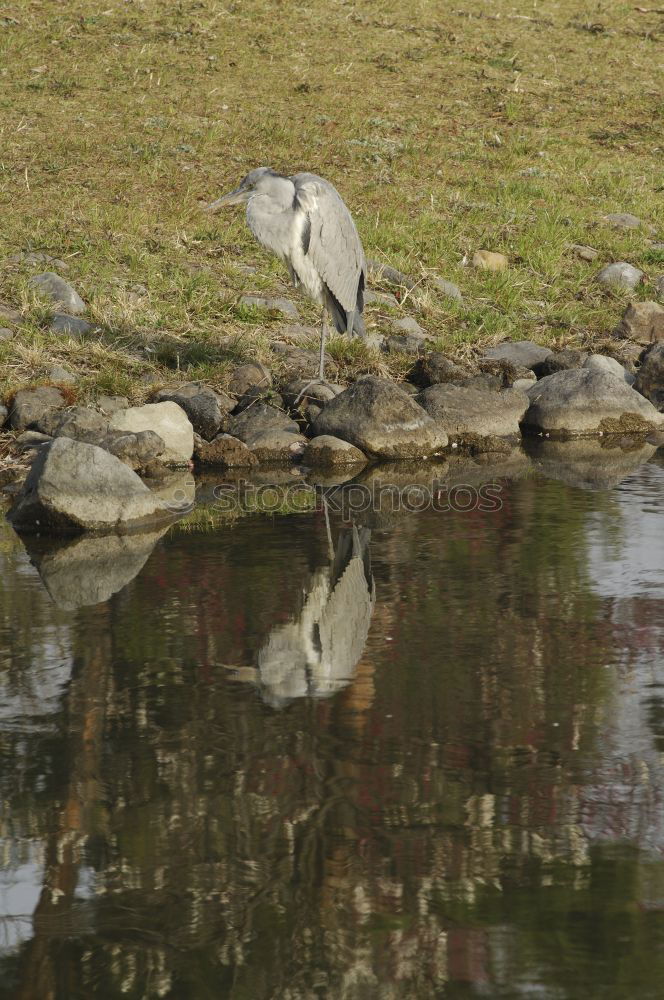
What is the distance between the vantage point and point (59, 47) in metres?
17.8

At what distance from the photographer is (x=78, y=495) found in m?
7.48

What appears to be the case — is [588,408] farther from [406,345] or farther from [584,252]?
[584,252]

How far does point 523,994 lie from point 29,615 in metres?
3.58

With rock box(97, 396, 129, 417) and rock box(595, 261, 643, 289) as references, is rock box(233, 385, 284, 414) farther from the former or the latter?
rock box(595, 261, 643, 289)

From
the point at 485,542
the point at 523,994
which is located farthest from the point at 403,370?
the point at 523,994

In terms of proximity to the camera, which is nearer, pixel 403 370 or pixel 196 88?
pixel 403 370

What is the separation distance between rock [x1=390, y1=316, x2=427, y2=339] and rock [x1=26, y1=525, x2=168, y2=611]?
4856 millimetres

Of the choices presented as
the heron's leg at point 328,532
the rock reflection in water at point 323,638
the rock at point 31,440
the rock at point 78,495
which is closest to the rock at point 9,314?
the rock at point 31,440

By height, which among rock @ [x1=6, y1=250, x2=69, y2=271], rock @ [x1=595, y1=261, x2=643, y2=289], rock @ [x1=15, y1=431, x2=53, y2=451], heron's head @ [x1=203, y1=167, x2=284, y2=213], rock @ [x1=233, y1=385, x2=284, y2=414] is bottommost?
rock @ [x1=595, y1=261, x2=643, y2=289]

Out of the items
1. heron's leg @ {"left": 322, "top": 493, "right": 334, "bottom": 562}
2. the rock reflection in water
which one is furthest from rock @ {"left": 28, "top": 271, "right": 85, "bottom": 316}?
the rock reflection in water

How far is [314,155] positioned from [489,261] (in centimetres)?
338

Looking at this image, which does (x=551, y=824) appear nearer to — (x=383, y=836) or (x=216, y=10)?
(x=383, y=836)

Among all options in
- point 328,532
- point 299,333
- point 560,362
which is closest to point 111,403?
point 299,333

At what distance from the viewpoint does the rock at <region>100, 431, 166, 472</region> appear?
9.08 metres
